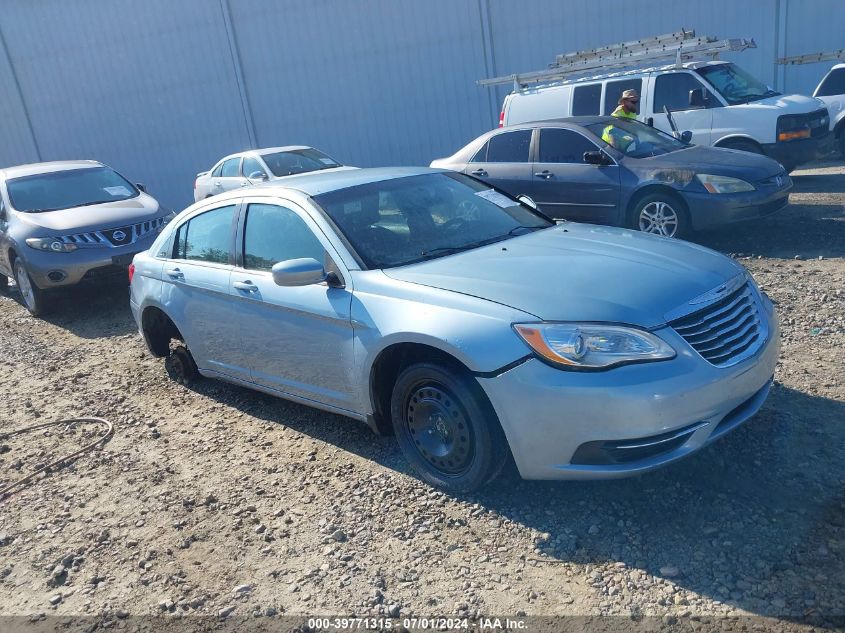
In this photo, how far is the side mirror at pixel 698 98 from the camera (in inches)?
424

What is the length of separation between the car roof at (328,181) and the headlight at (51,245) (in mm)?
4106

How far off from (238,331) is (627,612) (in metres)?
2.88

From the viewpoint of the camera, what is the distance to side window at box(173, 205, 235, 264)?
4.88m

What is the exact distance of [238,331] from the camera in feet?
15.4

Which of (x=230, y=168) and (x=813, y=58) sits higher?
(x=813, y=58)

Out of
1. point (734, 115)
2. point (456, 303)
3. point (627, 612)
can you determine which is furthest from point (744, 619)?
point (734, 115)

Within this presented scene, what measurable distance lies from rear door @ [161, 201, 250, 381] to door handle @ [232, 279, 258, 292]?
0.10 metres

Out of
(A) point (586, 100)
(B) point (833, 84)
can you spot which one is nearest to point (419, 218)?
(A) point (586, 100)

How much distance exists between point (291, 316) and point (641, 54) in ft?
29.1

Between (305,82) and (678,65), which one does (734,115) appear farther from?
(305,82)

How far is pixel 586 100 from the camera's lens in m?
11.2

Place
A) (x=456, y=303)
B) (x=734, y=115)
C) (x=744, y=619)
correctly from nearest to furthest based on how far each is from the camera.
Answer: (x=744, y=619) → (x=456, y=303) → (x=734, y=115)

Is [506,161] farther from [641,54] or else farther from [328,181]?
[328,181]

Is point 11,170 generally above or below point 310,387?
above
